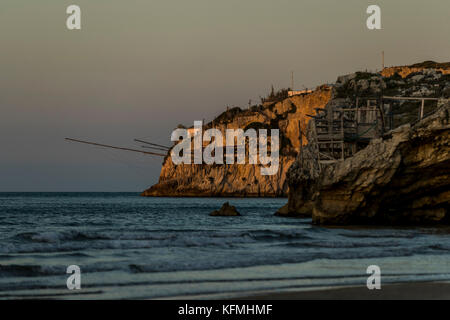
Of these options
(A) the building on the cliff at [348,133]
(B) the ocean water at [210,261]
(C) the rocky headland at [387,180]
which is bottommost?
(B) the ocean water at [210,261]

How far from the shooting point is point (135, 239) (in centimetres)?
2298

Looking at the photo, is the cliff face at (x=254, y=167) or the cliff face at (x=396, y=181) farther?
the cliff face at (x=254, y=167)

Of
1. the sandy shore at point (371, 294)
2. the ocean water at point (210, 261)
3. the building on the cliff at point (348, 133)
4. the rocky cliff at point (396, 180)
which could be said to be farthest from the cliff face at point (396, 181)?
the sandy shore at point (371, 294)

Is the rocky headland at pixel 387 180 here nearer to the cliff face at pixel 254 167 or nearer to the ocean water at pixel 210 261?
the ocean water at pixel 210 261

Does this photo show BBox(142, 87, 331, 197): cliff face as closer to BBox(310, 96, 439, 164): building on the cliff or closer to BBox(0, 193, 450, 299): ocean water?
BBox(310, 96, 439, 164): building on the cliff

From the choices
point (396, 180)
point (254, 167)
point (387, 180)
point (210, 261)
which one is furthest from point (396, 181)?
point (254, 167)

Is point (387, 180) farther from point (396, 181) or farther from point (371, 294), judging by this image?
point (371, 294)

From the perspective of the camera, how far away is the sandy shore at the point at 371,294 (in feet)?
36.3

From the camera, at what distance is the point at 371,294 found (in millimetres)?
11422

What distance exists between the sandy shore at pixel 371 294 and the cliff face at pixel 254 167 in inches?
3017

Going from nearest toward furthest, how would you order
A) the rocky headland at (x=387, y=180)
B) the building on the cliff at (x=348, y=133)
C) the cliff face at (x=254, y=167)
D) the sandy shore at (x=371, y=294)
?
the sandy shore at (x=371, y=294)
the rocky headland at (x=387, y=180)
the building on the cliff at (x=348, y=133)
the cliff face at (x=254, y=167)

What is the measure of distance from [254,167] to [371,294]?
285 ft
